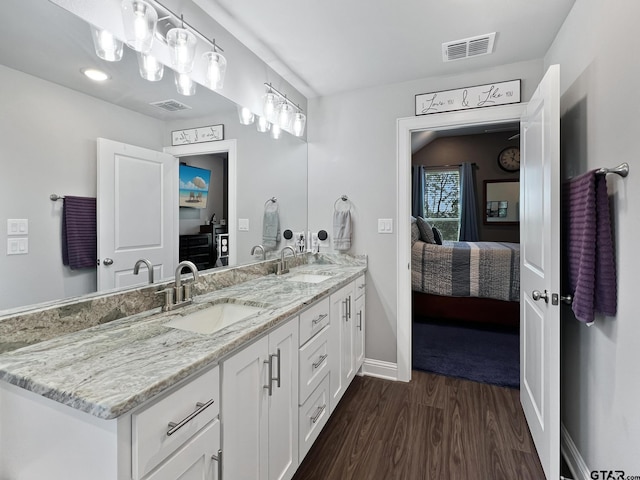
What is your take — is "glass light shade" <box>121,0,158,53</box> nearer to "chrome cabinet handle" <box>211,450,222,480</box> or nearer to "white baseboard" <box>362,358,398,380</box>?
"chrome cabinet handle" <box>211,450,222,480</box>

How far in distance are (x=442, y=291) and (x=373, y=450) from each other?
235cm

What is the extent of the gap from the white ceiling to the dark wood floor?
2.40 meters

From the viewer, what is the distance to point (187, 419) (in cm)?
85

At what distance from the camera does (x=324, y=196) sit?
283cm

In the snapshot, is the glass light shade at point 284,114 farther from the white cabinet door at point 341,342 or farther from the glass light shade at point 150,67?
the white cabinet door at point 341,342

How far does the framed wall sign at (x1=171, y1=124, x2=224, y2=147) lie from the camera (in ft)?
5.21

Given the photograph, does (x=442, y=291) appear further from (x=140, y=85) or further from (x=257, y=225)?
(x=140, y=85)

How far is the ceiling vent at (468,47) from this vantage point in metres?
1.97

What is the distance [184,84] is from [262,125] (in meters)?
0.73

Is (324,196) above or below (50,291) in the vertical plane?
above

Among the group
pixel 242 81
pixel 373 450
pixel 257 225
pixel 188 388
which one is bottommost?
pixel 373 450

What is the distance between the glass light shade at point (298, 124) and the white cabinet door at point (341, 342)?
1.33 meters

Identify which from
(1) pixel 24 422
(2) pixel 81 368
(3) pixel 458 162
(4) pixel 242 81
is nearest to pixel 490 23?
(4) pixel 242 81

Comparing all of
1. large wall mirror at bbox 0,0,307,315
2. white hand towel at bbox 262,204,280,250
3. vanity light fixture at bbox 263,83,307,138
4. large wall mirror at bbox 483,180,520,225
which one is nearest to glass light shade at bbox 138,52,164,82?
large wall mirror at bbox 0,0,307,315
